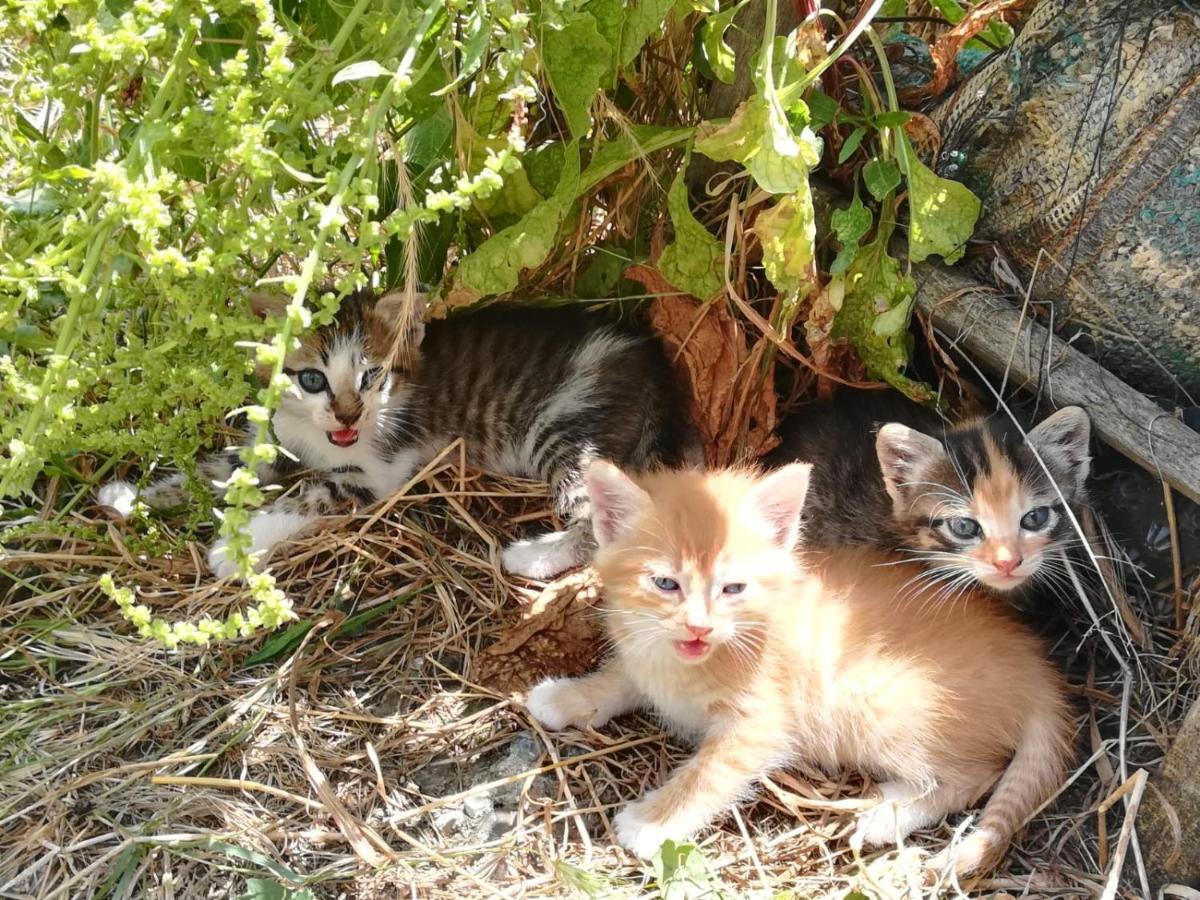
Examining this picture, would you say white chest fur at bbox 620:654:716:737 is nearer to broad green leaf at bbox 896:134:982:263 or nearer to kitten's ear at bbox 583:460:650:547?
Answer: kitten's ear at bbox 583:460:650:547

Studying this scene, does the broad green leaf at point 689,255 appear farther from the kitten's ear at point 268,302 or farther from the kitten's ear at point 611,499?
the kitten's ear at point 268,302

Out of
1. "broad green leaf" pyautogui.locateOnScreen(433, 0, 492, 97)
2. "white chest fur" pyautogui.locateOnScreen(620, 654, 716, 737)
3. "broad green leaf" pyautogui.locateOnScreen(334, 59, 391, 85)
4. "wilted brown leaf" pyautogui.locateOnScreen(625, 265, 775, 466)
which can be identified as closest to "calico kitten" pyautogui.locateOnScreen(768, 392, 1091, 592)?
"wilted brown leaf" pyautogui.locateOnScreen(625, 265, 775, 466)

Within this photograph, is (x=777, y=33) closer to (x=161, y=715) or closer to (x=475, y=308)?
(x=475, y=308)

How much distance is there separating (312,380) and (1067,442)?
5.46ft

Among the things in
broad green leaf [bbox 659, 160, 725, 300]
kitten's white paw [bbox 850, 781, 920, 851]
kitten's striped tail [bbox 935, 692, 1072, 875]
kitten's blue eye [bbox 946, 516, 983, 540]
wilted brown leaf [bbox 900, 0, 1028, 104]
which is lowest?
kitten's white paw [bbox 850, 781, 920, 851]

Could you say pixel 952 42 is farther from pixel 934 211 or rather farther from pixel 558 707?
pixel 558 707

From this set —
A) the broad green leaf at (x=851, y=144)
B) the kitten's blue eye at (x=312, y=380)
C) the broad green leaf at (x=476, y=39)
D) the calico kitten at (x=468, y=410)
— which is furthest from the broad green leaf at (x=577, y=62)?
the kitten's blue eye at (x=312, y=380)

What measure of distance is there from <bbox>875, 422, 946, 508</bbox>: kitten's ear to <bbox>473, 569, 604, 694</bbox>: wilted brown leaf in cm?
67

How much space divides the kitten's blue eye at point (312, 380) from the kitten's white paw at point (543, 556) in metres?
0.60

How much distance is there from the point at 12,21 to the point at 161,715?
1.22 m

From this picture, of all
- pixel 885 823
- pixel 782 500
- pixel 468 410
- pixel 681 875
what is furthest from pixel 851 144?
pixel 681 875

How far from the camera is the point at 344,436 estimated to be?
2541mm

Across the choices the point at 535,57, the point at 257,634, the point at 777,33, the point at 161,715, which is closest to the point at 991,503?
the point at 777,33

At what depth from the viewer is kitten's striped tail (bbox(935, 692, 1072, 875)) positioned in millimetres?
1816
